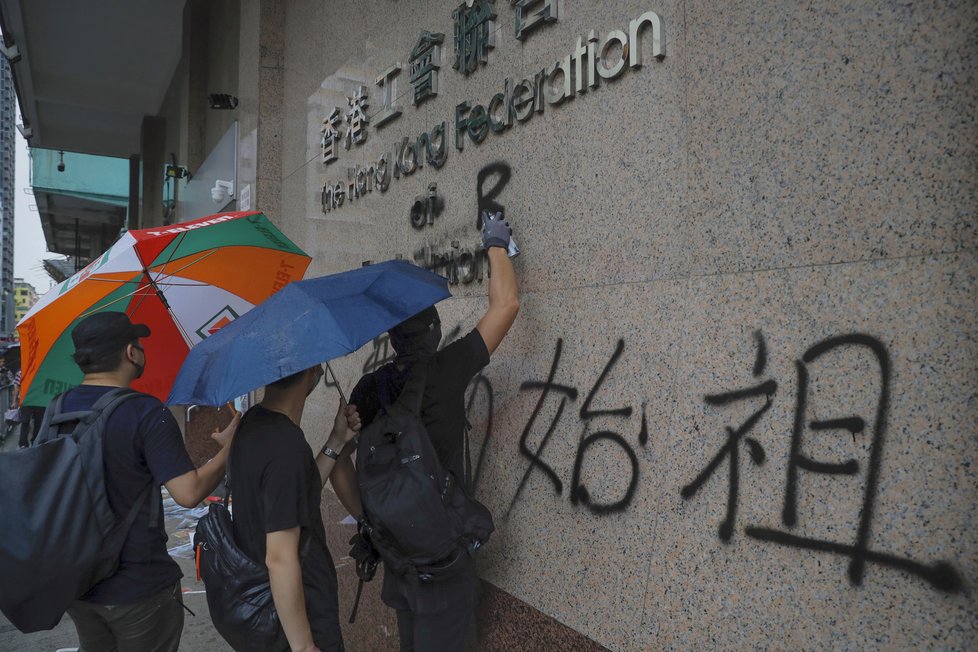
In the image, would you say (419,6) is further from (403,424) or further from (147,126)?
(147,126)

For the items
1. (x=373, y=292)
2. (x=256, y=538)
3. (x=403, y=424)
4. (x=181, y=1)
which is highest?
(x=181, y=1)

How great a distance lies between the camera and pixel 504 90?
9.94ft

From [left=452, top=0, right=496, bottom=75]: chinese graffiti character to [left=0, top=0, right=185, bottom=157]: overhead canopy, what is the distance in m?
7.07

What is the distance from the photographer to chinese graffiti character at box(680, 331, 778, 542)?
1872 millimetres

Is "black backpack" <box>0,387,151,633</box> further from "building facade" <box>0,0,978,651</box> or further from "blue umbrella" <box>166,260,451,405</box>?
"building facade" <box>0,0,978,651</box>

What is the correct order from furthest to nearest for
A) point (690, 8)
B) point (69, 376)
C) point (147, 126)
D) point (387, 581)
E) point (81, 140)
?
point (81, 140)
point (147, 126)
point (69, 376)
point (387, 581)
point (690, 8)

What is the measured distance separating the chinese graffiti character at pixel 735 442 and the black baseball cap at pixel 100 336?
2.13 m

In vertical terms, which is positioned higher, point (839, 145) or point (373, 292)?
point (839, 145)

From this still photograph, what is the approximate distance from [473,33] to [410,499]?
2145 mm

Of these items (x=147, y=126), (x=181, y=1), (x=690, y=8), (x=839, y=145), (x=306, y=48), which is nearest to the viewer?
(x=839, y=145)

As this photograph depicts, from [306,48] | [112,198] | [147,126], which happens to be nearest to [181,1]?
[306,48]

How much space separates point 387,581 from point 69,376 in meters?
1.68

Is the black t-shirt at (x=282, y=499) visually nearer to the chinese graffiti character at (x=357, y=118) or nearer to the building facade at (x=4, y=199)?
the chinese graffiti character at (x=357, y=118)

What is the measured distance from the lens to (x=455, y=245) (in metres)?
3.34
